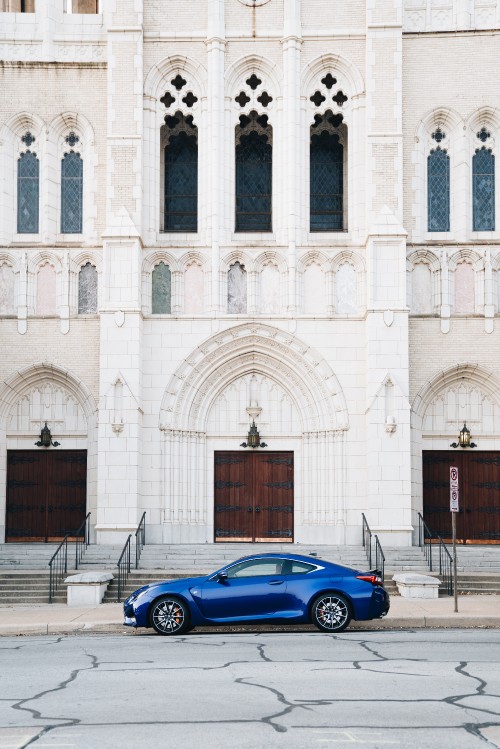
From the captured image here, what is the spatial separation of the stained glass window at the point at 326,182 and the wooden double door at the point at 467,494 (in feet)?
21.4

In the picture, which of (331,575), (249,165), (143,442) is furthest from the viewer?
(249,165)

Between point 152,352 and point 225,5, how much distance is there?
9.08 m

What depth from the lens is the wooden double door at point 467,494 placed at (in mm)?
28766

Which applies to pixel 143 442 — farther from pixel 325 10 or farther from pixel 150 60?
pixel 325 10

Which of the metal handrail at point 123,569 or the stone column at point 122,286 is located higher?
the stone column at point 122,286

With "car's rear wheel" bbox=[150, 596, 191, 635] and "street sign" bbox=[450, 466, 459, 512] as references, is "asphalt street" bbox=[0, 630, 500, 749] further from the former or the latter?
"street sign" bbox=[450, 466, 459, 512]

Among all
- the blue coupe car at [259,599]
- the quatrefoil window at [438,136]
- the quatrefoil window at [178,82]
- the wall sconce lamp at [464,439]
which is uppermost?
the quatrefoil window at [178,82]

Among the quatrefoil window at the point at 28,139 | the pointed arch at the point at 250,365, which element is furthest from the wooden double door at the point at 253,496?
the quatrefoil window at the point at 28,139

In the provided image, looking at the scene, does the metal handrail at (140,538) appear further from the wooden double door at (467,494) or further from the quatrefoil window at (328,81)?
the quatrefoil window at (328,81)

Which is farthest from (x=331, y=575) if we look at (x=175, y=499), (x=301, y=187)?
(x=301, y=187)

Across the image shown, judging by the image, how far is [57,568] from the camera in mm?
25438

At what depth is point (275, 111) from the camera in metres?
29.5

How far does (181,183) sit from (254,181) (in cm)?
192

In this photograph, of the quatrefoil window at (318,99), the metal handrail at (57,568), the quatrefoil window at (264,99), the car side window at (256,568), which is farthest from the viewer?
the quatrefoil window at (264,99)
